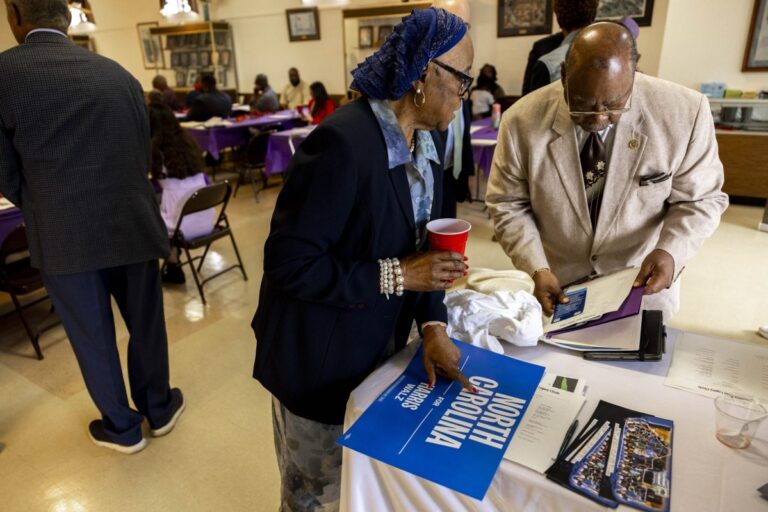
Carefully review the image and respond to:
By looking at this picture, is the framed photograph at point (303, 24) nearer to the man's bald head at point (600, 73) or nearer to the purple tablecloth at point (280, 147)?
the purple tablecloth at point (280, 147)

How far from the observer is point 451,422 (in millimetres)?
938

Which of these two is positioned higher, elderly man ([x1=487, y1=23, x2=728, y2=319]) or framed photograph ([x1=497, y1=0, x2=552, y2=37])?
framed photograph ([x1=497, y1=0, x2=552, y2=37])

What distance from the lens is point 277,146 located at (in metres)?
5.95

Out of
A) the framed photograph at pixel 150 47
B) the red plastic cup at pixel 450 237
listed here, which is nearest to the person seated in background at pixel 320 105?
the red plastic cup at pixel 450 237

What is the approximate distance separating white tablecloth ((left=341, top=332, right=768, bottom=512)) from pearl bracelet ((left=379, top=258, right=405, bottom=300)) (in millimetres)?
231

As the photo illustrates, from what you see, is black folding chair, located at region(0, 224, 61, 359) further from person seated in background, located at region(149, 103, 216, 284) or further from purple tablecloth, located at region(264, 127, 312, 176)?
purple tablecloth, located at region(264, 127, 312, 176)

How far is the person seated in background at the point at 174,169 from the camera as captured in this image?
3314mm

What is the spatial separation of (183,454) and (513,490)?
175 cm

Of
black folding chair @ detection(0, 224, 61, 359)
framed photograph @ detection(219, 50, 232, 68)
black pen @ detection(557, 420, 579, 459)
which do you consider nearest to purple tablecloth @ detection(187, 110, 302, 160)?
black folding chair @ detection(0, 224, 61, 359)

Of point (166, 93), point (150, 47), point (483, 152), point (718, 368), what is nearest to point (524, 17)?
point (483, 152)

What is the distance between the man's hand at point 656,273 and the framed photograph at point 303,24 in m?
9.26

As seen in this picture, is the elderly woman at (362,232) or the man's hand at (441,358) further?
the man's hand at (441,358)

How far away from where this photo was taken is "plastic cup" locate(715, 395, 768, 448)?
0.87m

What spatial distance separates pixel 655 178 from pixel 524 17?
270 inches
